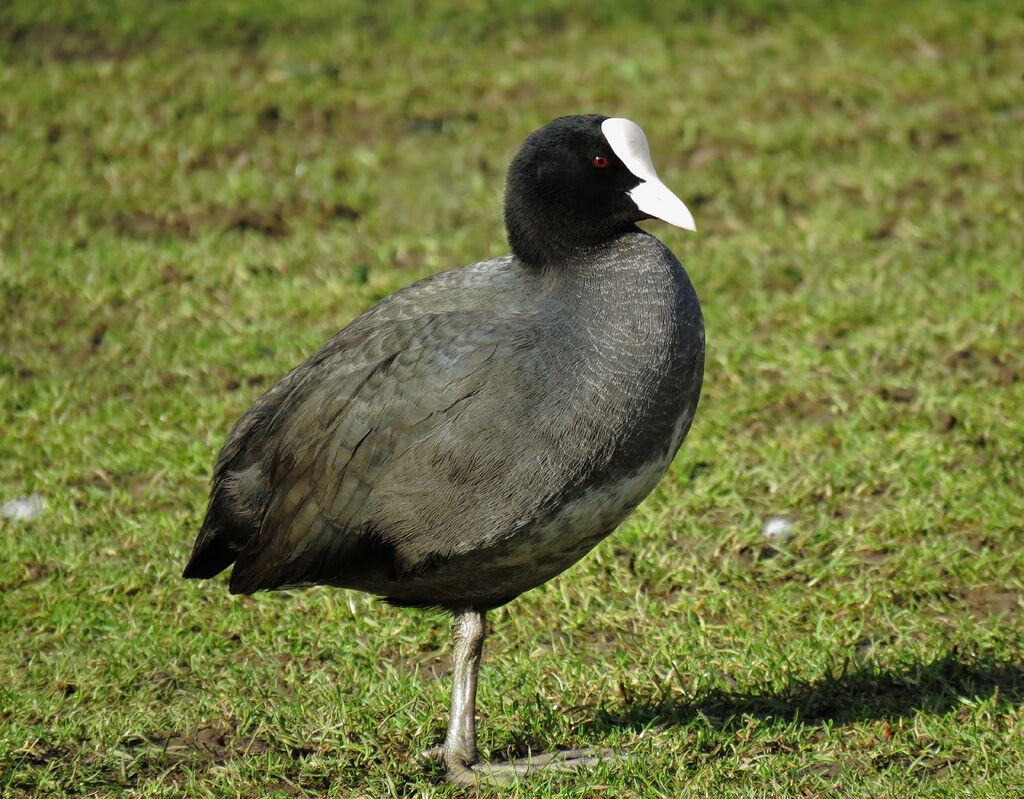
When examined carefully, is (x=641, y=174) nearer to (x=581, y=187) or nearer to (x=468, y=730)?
(x=581, y=187)

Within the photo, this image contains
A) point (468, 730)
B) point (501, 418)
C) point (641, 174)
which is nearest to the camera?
point (501, 418)

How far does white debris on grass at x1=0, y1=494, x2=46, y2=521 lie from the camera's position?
4.46 metres

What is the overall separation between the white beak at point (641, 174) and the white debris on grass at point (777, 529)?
157 centimetres

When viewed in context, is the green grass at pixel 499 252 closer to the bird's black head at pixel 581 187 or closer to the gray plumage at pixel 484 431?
the gray plumage at pixel 484 431

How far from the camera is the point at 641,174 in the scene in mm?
3076

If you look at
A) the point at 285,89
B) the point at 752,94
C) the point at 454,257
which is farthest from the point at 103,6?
the point at 752,94

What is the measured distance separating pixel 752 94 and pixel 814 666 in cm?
459

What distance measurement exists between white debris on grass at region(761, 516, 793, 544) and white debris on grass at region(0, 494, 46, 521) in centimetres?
260

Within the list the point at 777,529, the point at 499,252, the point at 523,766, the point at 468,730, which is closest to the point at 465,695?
the point at 468,730

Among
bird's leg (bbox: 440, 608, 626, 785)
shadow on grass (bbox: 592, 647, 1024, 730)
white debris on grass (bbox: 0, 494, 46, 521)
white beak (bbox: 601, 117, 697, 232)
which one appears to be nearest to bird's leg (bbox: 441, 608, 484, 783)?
bird's leg (bbox: 440, 608, 626, 785)

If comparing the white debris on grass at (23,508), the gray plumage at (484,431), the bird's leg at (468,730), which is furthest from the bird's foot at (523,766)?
the white debris on grass at (23,508)

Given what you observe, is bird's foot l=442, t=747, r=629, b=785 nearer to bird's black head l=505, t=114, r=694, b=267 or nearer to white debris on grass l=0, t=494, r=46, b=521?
bird's black head l=505, t=114, r=694, b=267

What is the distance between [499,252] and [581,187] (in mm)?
2910

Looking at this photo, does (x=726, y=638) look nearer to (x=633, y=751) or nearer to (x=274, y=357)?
(x=633, y=751)
